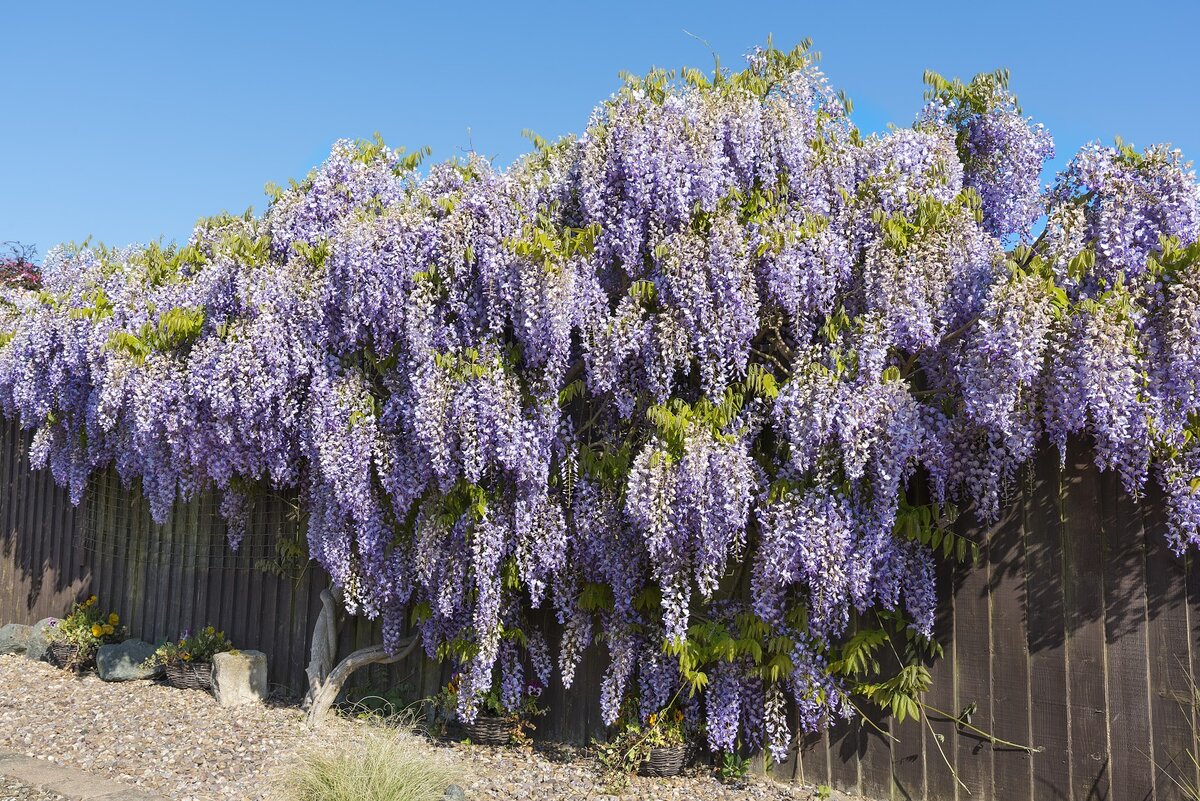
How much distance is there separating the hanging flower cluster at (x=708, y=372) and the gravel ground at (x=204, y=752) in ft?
1.13

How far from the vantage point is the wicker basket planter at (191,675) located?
271 inches

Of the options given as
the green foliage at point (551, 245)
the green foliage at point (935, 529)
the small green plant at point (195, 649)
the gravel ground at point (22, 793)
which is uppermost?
the green foliage at point (551, 245)

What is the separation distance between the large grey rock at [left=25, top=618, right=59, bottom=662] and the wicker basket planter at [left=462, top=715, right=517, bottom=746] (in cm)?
471

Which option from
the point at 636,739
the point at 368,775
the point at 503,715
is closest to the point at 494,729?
the point at 503,715

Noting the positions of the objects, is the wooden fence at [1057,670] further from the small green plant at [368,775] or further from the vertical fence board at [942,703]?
the small green plant at [368,775]

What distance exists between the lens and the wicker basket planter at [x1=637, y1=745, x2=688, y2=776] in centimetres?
489

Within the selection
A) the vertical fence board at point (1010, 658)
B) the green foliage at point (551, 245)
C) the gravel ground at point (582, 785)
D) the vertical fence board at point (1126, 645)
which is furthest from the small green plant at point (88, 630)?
the vertical fence board at point (1126, 645)

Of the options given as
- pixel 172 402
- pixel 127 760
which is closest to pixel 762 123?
pixel 172 402

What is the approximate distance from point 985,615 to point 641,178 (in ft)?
8.52

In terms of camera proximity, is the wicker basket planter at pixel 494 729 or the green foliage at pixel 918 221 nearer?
the green foliage at pixel 918 221

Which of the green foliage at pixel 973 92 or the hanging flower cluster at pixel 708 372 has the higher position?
the green foliage at pixel 973 92

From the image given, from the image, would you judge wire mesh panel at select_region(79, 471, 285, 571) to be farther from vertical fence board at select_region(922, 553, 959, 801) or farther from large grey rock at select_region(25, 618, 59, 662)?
vertical fence board at select_region(922, 553, 959, 801)

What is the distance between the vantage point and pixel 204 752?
17.9 feet

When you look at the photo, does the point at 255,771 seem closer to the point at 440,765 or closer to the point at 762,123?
the point at 440,765
